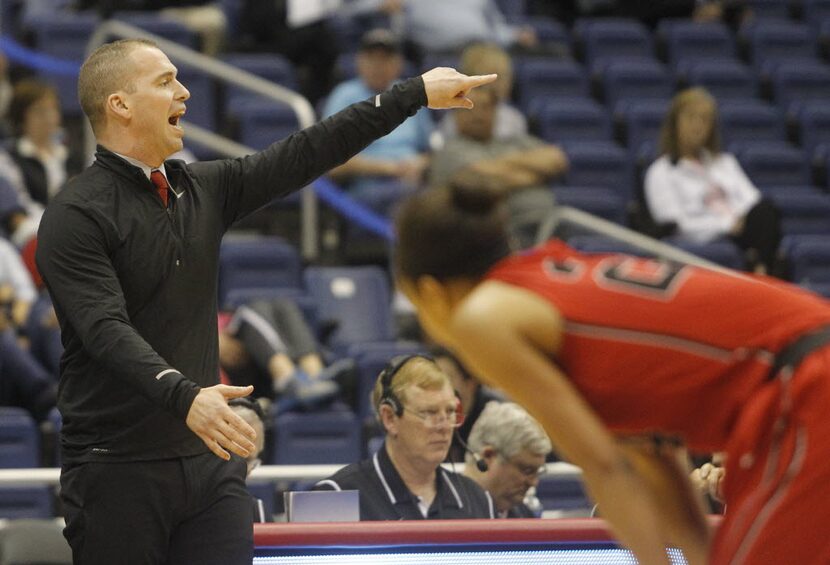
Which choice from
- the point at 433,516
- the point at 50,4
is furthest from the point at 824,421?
the point at 50,4

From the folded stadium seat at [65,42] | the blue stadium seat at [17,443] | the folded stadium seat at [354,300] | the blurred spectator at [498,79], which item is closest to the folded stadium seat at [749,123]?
the blurred spectator at [498,79]

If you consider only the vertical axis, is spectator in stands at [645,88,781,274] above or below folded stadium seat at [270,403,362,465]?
above

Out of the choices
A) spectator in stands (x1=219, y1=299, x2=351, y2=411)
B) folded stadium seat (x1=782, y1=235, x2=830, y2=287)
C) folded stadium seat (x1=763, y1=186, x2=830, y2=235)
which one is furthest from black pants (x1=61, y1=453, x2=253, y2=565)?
folded stadium seat (x1=763, y1=186, x2=830, y2=235)

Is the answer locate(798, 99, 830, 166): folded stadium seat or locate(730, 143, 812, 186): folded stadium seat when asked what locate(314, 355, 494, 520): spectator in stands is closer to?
locate(730, 143, 812, 186): folded stadium seat

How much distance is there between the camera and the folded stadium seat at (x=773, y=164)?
32.7ft

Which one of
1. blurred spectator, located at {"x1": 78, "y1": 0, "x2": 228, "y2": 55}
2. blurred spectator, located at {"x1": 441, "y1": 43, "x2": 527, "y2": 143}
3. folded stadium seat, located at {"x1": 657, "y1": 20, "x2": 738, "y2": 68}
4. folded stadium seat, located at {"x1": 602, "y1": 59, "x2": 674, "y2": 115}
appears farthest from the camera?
folded stadium seat, located at {"x1": 657, "y1": 20, "x2": 738, "y2": 68}

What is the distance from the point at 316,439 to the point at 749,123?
16.1 ft

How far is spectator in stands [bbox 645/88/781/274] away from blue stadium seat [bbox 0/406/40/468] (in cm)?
420

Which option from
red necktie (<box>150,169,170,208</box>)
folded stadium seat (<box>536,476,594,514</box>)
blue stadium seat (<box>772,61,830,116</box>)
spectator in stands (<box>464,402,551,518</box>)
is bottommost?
folded stadium seat (<box>536,476,594,514</box>)

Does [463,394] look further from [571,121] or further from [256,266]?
[571,121]

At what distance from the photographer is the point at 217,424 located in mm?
3127

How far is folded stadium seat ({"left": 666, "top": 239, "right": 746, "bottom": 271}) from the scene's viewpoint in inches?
339

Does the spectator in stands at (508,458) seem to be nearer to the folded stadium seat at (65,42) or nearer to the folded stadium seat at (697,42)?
the folded stadium seat at (65,42)

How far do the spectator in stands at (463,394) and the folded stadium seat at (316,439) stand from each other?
1.40 metres
